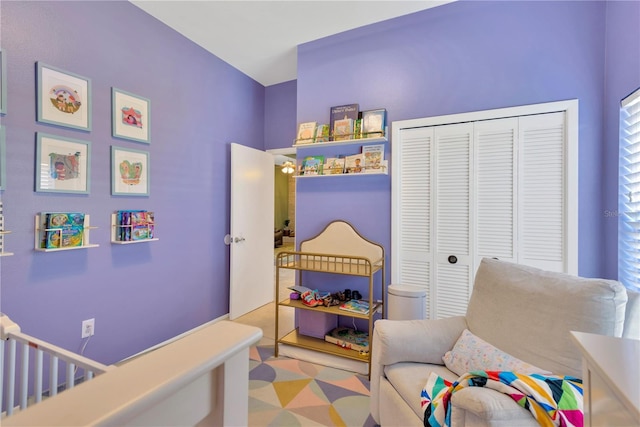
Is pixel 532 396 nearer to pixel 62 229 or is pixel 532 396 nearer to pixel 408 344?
pixel 408 344

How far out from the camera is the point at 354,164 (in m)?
2.49

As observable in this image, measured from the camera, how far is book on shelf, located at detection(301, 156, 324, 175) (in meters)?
2.61

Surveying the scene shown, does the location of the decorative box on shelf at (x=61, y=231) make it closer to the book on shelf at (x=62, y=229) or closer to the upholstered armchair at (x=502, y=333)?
the book on shelf at (x=62, y=229)

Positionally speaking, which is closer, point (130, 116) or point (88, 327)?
point (88, 327)

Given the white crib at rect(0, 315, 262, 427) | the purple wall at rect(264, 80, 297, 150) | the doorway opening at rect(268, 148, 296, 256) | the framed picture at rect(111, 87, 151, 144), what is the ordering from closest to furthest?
the white crib at rect(0, 315, 262, 427) < the framed picture at rect(111, 87, 151, 144) < the purple wall at rect(264, 80, 297, 150) < the doorway opening at rect(268, 148, 296, 256)

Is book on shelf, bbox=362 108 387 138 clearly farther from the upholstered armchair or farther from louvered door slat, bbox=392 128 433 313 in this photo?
the upholstered armchair

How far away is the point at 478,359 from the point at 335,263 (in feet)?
4.36

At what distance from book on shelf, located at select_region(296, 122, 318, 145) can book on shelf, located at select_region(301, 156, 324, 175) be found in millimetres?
162

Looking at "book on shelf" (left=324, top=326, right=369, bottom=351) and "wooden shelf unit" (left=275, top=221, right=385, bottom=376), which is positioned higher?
"wooden shelf unit" (left=275, top=221, right=385, bottom=376)

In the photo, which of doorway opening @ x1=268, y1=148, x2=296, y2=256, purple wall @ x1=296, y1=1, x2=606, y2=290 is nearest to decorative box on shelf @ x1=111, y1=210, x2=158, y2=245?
purple wall @ x1=296, y1=1, x2=606, y2=290

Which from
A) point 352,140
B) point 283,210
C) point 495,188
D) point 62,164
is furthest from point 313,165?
point 283,210

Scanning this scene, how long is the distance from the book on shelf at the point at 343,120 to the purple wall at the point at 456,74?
0.09m

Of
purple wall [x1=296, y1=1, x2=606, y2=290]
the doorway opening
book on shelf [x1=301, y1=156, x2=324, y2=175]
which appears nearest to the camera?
purple wall [x1=296, y1=1, x2=606, y2=290]

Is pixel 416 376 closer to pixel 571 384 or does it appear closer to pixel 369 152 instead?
pixel 571 384
